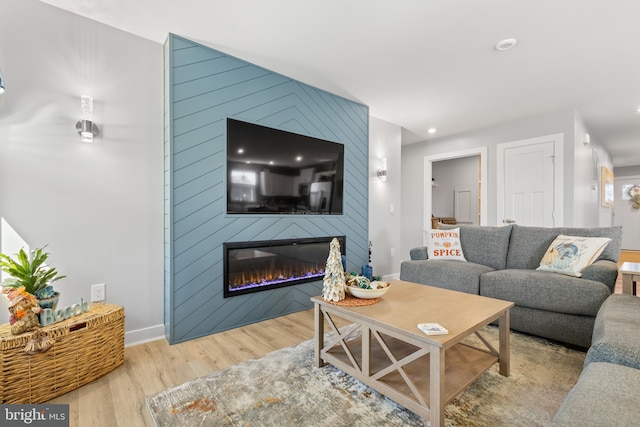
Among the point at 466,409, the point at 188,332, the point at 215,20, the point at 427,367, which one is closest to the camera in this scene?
the point at 466,409

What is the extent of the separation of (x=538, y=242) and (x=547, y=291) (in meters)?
0.78

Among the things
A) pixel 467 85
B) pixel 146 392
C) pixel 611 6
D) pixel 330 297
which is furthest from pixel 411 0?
pixel 146 392

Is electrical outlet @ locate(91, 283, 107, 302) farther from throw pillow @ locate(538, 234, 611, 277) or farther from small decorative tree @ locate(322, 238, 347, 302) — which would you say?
throw pillow @ locate(538, 234, 611, 277)

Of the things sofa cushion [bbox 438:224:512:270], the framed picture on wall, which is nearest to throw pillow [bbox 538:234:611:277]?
sofa cushion [bbox 438:224:512:270]

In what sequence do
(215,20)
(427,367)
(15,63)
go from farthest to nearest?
(215,20)
(15,63)
(427,367)

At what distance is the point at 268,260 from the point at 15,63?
229 centimetres

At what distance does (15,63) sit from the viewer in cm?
194

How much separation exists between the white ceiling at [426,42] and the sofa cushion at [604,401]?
2.20m

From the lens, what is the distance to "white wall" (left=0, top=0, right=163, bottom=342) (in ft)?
6.39

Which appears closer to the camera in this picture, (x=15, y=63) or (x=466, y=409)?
(x=466, y=409)

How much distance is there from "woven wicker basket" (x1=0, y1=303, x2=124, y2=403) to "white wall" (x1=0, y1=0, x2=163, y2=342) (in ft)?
1.26

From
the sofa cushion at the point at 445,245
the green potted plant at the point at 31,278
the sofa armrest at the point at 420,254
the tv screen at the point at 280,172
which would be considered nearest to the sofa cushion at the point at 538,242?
the sofa cushion at the point at 445,245

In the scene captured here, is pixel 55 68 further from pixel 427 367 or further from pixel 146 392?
pixel 427 367

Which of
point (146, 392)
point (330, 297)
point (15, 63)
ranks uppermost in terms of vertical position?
point (15, 63)
